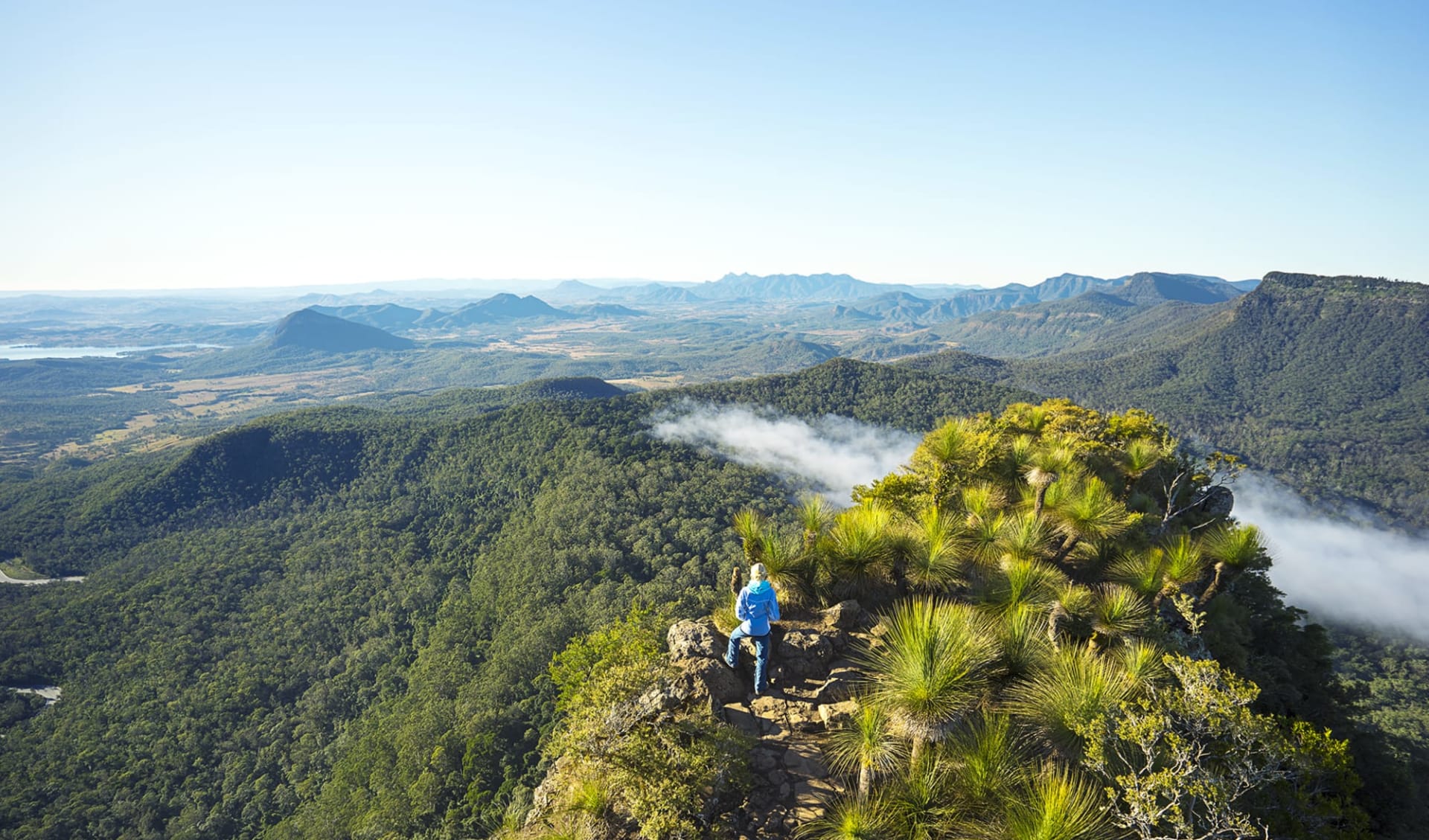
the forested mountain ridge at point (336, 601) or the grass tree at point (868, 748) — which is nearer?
the grass tree at point (868, 748)

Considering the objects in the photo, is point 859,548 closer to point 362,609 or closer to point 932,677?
point 932,677

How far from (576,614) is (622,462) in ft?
115

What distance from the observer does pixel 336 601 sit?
77.9m

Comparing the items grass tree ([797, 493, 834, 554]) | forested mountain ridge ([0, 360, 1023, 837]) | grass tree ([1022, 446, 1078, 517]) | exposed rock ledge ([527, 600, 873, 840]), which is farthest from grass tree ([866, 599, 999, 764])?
forested mountain ridge ([0, 360, 1023, 837])

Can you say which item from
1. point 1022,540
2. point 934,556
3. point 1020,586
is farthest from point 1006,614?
point 1022,540

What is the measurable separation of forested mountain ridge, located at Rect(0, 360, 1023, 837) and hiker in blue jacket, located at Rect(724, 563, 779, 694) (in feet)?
98.1

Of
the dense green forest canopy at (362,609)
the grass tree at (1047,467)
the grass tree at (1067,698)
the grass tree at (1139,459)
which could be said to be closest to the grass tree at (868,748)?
the grass tree at (1067,698)

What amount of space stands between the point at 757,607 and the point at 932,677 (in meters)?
2.86

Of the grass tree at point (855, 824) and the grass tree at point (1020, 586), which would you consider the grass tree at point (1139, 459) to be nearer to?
the grass tree at point (1020, 586)

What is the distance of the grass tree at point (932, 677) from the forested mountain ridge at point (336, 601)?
32277 mm

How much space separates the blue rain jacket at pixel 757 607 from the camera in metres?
8.15

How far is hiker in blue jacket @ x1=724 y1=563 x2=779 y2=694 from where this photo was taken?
815 centimetres

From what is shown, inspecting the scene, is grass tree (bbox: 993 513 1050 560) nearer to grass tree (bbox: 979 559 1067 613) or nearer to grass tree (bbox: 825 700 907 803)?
grass tree (bbox: 979 559 1067 613)

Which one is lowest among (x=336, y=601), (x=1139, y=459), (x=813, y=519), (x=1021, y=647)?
(x=336, y=601)
